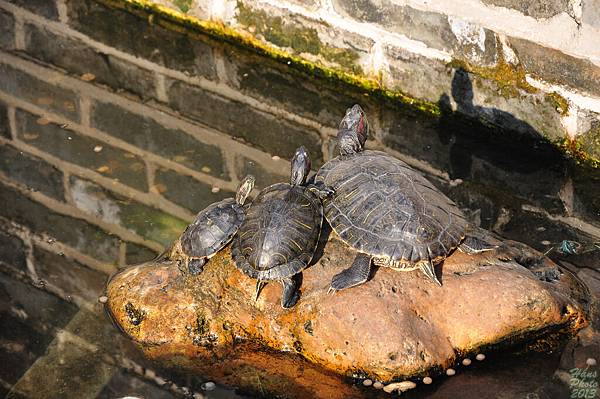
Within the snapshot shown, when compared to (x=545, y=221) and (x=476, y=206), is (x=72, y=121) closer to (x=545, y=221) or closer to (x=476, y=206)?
(x=476, y=206)

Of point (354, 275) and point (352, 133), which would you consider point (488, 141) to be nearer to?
point (352, 133)

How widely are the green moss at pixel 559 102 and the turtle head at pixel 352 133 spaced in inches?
65.6

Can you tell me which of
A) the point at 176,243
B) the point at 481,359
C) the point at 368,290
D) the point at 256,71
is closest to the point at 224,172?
the point at 176,243

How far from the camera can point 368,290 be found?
196 inches

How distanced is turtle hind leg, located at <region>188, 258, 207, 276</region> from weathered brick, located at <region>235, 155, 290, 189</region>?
4.60ft

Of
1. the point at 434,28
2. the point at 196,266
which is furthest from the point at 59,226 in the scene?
the point at 434,28

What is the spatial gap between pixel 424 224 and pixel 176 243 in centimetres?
184

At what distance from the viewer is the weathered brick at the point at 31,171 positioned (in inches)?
263

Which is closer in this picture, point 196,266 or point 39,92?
point 196,266

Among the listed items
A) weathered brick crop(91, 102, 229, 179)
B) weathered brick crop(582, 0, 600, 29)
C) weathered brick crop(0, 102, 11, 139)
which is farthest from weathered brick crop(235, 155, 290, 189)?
weathered brick crop(582, 0, 600, 29)

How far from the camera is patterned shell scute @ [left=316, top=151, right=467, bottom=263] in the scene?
4914 mm

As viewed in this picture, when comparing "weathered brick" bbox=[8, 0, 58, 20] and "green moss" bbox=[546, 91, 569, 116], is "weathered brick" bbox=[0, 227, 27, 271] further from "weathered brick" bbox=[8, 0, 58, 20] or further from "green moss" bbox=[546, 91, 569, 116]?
"green moss" bbox=[546, 91, 569, 116]

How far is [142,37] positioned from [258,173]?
9.18 ft

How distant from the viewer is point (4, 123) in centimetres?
744
